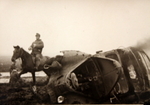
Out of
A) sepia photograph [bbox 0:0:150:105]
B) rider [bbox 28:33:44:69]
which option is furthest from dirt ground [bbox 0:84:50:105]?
rider [bbox 28:33:44:69]

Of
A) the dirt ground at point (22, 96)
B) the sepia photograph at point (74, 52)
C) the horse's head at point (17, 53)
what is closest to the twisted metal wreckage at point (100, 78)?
the sepia photograph at point (74, 52)

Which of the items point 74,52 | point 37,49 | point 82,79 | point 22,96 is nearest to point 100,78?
point 82,79

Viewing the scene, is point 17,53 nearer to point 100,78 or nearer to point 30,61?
point 30,61

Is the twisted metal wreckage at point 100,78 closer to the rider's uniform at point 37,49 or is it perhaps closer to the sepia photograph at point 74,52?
the sepia photograph at point 74,52

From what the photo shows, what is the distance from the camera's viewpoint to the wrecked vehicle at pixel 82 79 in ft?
10.8

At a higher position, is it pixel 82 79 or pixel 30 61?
pixel 30 61

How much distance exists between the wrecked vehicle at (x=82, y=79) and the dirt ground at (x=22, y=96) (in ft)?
0.43

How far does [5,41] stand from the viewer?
3.43 m

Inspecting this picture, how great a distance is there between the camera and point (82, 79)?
3344mm

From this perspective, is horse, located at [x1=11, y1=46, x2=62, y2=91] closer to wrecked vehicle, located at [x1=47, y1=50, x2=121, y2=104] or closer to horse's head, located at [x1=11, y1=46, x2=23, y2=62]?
horse's head, located at [x1=11, y1=46, x2=23, y2=62]

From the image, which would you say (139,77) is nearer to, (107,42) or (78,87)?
(107,42)

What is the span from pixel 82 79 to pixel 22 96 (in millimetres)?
1097

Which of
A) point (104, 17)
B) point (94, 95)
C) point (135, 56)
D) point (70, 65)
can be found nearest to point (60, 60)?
point (70, 65)

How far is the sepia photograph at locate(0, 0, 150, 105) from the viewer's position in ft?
10.9
